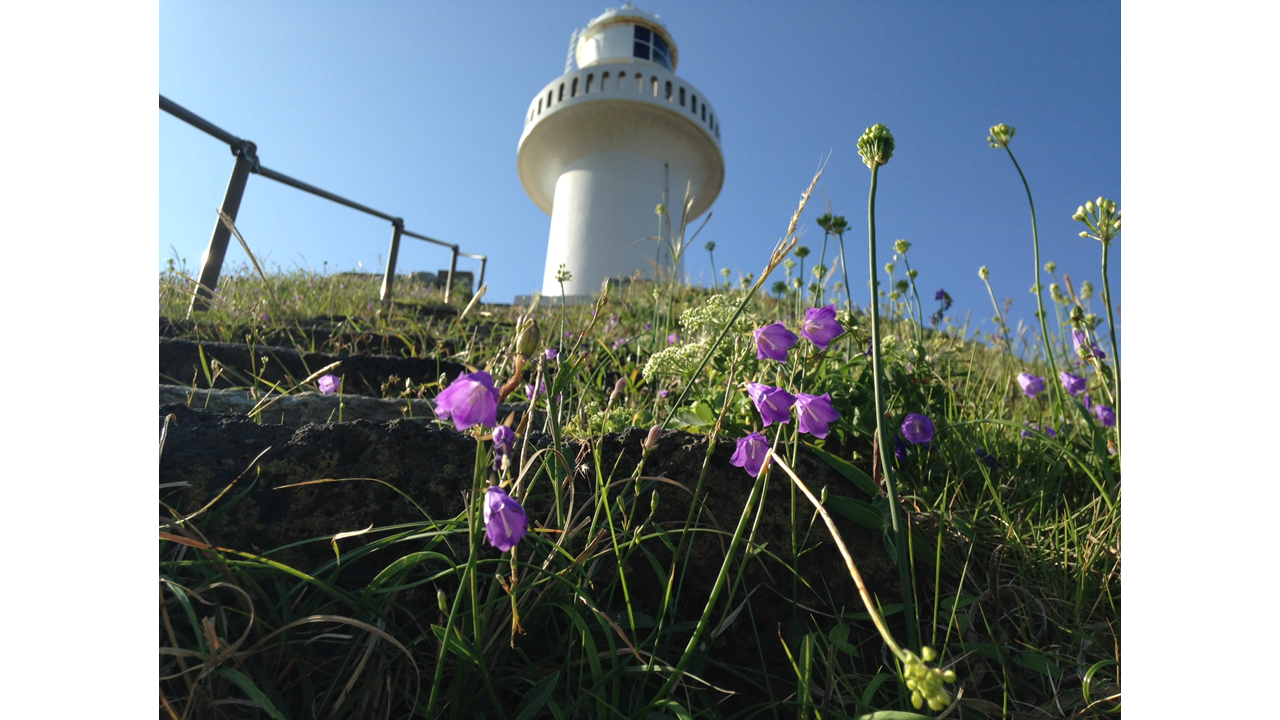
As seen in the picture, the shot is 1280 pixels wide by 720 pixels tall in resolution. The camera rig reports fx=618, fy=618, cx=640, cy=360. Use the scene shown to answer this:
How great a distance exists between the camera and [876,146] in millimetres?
864

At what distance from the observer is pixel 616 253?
45.5ft

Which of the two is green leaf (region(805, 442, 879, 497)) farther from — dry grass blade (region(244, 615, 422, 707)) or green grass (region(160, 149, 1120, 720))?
dry grass blade (region(244, 615, 422, 707))

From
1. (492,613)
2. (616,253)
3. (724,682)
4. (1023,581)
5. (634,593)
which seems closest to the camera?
(492,613)

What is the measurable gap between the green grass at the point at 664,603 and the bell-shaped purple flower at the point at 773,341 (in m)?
0.08

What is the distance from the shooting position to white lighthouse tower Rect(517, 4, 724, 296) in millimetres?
13953

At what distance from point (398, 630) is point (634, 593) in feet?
1.47

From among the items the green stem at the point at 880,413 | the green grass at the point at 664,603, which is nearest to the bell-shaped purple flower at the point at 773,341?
the green grass at the point at 664,603

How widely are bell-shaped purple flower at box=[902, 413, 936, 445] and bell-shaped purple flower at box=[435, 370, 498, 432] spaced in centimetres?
127

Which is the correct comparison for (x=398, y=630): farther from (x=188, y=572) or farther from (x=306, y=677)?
(x=188, y=572)

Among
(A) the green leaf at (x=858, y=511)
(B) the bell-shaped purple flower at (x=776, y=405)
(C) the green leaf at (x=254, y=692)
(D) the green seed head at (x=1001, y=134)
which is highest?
(D) the green seed head at (x=1001, y=134)

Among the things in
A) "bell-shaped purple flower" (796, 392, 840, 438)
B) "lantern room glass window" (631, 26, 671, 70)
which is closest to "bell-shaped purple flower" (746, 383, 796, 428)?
"bell-shaped purple flower" (796, 392, 840, 438)

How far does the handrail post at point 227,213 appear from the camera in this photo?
3.80 metres

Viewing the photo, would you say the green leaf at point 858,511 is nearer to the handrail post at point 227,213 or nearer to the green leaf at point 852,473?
the green leaf at point 852,473

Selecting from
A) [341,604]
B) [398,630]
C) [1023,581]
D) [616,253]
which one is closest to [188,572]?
[341,604]
